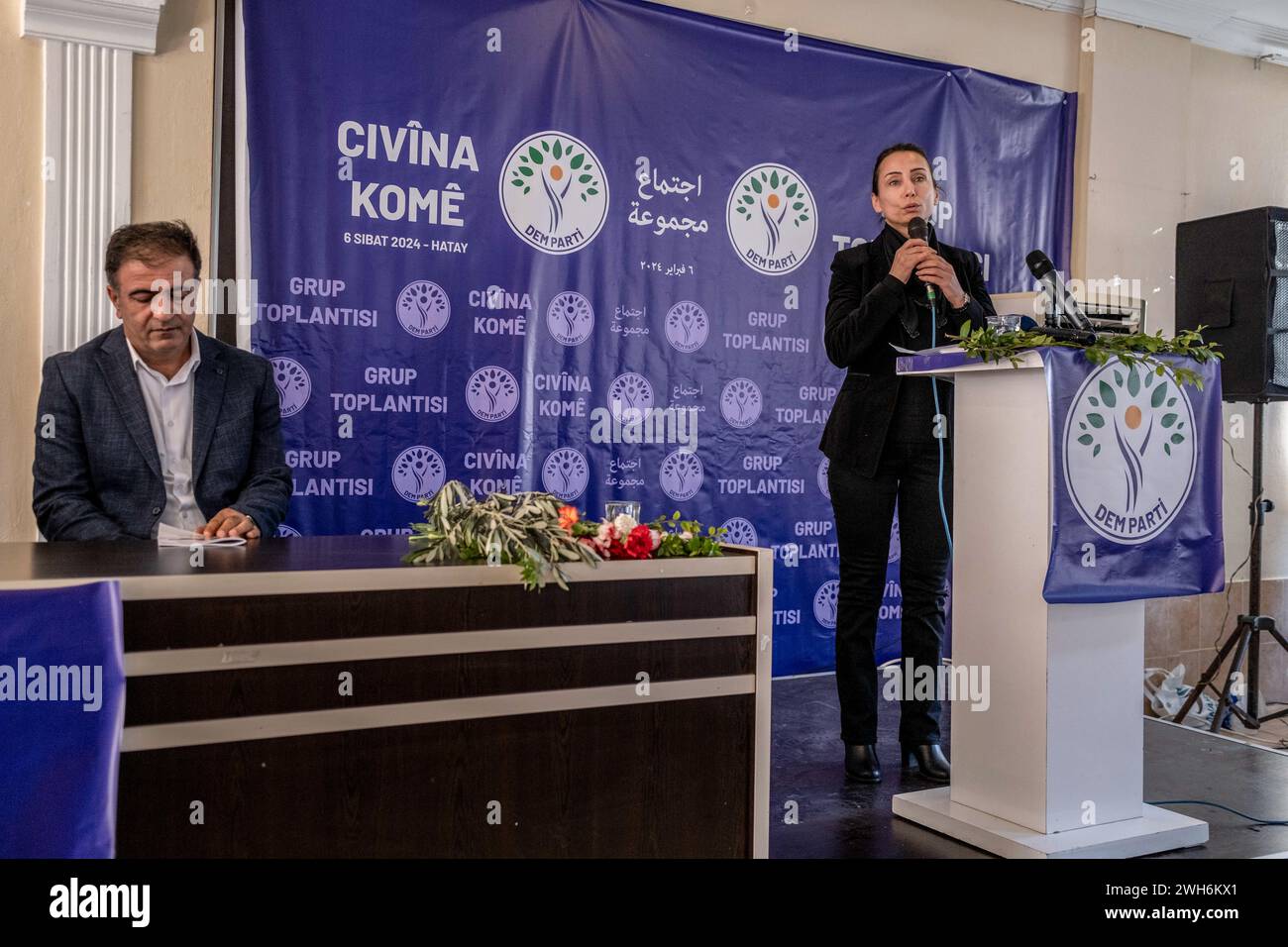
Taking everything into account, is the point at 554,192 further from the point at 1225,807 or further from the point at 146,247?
the point at 1225,807

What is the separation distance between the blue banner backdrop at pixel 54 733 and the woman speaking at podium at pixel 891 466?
206cm

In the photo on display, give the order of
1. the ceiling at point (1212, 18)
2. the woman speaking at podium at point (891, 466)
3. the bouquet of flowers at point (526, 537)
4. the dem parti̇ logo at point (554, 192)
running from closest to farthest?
the bouquet of flowers at point (526, 537), the woman speaking at podium at point (891, 466), the dem parti̇ logo at point (554, 192), the ceiling at point (1212, 18)

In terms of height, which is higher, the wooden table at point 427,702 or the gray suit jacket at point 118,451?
the gray suit jacket at point 118,451

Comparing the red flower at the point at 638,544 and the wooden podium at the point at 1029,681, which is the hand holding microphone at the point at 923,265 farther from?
the red flower at the point at 638,544

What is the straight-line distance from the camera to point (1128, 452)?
2572 millimetres

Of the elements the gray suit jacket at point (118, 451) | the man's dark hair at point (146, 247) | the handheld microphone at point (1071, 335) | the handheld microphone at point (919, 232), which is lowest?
the gray suit jacket at point (118, 451)

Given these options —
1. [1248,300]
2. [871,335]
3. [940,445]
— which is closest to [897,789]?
[940,445]

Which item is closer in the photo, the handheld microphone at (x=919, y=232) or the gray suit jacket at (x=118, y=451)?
the gray suit jacket at (x=118, y=451)

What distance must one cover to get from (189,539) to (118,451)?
45cm

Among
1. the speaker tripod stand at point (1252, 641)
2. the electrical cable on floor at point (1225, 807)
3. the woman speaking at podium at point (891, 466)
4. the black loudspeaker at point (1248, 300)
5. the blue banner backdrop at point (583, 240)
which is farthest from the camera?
the black loudspeaker at point (1248, 300)

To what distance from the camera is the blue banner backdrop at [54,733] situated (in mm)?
1647

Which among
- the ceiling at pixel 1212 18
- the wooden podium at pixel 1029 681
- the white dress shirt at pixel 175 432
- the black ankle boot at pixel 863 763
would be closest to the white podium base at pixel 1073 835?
the wooden podium at pixel 1029 681
